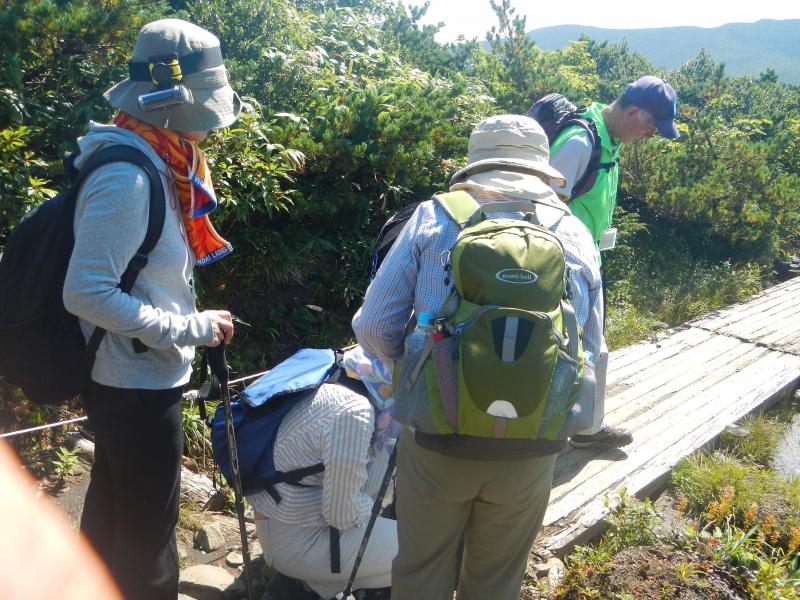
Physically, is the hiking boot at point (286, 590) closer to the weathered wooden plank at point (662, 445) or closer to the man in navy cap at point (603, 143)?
the weathered wooden plank at point (662, 445)

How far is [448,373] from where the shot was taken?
189 centimetres

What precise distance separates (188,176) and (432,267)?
31.0 inches

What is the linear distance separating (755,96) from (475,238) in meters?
17.5

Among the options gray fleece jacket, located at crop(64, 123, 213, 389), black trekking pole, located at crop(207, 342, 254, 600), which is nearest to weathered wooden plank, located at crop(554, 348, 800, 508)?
black trekking pole, located at crop(207, 342, 254, 600)

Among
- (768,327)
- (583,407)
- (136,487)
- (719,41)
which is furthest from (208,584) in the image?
(719,41)

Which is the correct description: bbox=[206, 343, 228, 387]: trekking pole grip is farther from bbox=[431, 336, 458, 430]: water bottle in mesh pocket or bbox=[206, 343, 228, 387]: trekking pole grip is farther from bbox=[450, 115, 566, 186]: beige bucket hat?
bbox=[450, 115, 566, 186]: beige bucket hat

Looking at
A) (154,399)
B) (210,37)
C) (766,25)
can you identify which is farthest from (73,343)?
(766,25)

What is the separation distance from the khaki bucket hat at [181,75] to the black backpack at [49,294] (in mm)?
184

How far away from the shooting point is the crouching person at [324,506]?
2680 mm

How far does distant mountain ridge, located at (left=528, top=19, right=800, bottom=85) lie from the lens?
263 ft

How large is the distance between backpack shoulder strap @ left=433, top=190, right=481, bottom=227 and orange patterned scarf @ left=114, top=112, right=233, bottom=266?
2.35 ft

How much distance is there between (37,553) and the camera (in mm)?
2711

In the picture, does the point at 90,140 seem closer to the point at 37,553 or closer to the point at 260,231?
the point at 37,553

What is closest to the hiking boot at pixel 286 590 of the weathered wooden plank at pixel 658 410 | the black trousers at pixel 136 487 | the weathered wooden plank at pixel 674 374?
the black trousers at pixel 136 487
